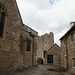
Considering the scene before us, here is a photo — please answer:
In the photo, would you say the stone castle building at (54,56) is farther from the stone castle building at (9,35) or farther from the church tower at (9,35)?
the church tower at (9,35)

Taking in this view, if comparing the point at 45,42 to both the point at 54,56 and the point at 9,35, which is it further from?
the point at 9,35

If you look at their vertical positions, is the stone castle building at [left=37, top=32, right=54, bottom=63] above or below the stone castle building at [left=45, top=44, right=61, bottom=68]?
above

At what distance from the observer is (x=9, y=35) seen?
374 inches

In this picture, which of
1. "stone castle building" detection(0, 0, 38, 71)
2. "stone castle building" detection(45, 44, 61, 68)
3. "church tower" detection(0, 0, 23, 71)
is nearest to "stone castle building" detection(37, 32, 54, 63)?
"stone castle building" detection(45, 44, 61, 68)

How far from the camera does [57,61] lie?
21.2 metres

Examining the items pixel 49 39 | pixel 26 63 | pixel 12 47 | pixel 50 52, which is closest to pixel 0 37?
pixel 12 47

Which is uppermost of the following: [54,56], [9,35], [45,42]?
[45,42]

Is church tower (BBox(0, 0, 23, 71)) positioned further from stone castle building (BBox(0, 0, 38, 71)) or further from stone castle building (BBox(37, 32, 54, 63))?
stone castle building (BBox(37, 32, 54, 63))

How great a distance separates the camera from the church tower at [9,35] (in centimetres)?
869

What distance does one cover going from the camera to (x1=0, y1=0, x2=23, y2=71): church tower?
28.5ft

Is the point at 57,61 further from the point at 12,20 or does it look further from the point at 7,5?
the point at 7,5

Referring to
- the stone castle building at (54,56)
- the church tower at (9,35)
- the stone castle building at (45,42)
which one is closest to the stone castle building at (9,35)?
the church tower at (9,35)

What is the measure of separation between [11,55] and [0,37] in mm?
2235

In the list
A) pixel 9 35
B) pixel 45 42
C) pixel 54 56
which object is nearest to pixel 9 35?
pixel 9 35
